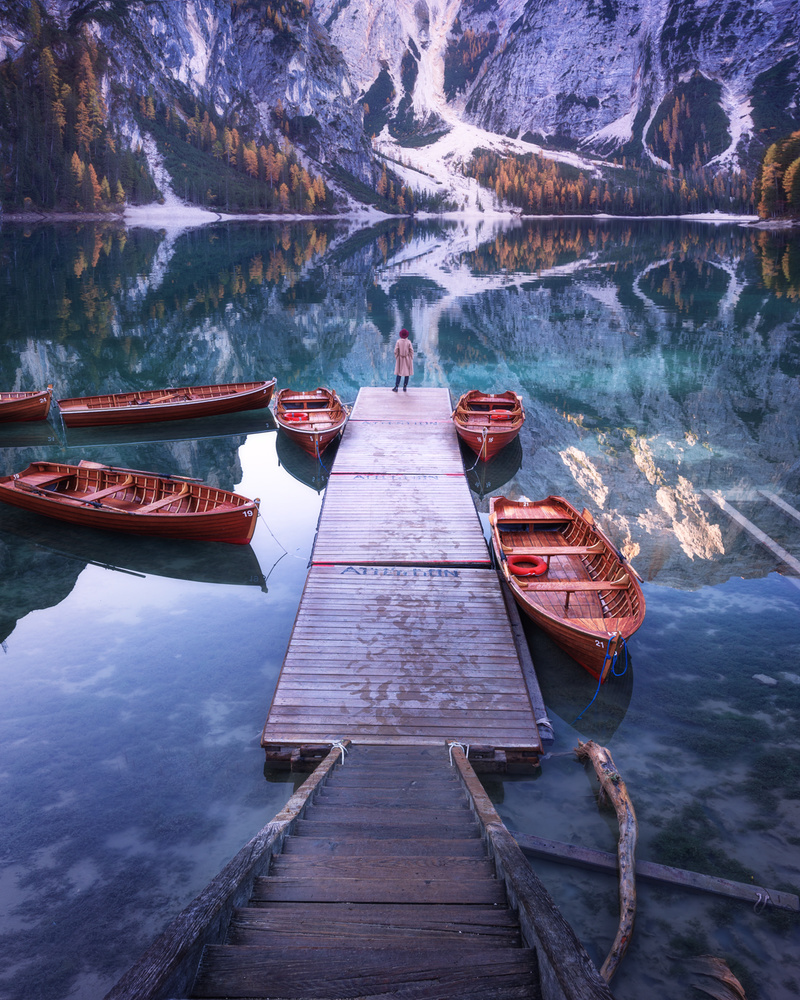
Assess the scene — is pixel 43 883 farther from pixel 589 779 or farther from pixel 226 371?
pixel 226 371

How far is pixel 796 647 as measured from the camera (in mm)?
11430

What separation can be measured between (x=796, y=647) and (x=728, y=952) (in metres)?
6.57

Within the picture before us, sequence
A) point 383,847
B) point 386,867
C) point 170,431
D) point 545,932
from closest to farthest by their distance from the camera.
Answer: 1. point 545,932
2. point 386,867
3. point 383,847
4. point 170,431

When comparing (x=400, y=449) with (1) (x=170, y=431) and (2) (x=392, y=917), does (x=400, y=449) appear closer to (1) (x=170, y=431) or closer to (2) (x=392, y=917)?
(1) (x=170, y=431)

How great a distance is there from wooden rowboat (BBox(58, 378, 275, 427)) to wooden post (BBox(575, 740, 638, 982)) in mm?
19473

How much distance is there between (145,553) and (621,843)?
12.0 meters

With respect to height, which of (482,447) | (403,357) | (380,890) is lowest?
(482,447)

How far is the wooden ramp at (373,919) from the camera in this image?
123 inches

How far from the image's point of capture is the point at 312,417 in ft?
73.0

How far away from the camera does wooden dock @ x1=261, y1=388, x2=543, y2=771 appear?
8.77m

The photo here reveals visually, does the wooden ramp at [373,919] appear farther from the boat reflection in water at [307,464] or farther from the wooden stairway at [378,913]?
the boat reflection in water at [307,464]

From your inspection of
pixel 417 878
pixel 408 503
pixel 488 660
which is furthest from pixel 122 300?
pixel 417 878

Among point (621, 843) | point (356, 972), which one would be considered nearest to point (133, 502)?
point (621, 843)

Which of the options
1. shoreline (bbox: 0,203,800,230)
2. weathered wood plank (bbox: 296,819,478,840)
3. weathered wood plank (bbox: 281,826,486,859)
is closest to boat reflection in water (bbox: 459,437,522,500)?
weathered wood plank (bbox: 296,819,478,840)
